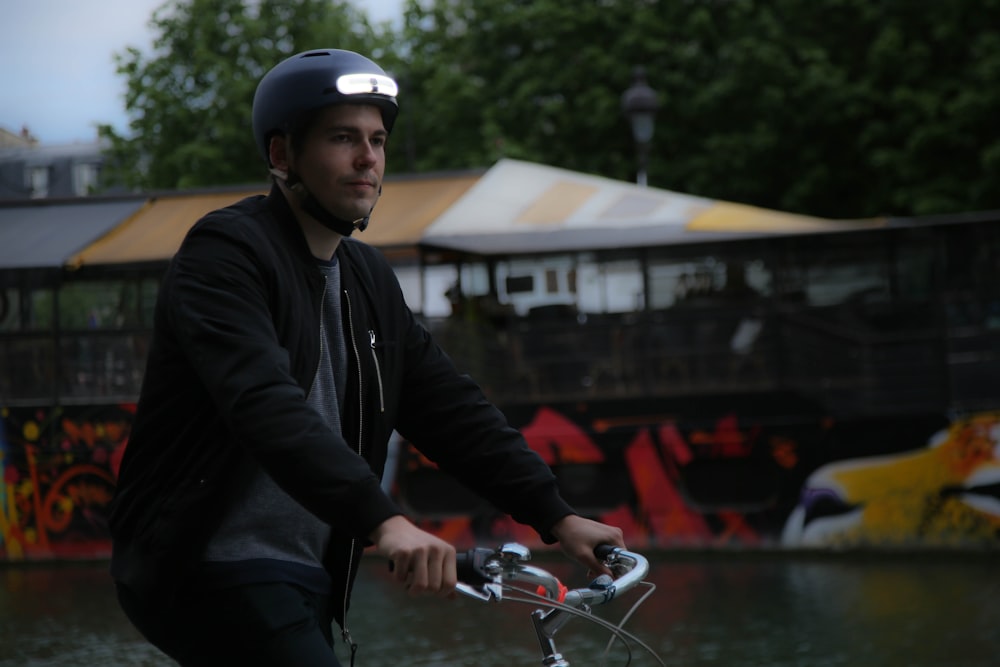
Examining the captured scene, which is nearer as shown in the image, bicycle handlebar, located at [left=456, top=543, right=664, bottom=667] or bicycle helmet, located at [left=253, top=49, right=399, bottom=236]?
bicycle handlebar, located at [left=456, top=543, right=664, bottom=667]

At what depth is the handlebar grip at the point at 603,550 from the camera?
8.98 feet

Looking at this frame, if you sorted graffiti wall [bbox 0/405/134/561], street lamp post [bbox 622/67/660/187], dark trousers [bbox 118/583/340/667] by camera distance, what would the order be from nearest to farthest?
dark trousers [bbox 118/583/340/667] → graffiti wall [bbox 0/405/134/561] → street lamp post [bbox 622/67/660/187]

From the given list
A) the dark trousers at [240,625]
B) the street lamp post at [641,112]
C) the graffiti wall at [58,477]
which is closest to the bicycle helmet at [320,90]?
the dark trousers at [240,625]

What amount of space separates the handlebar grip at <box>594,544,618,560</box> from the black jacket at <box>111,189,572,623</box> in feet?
0.36

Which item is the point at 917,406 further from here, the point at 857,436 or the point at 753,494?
the point at 753,494

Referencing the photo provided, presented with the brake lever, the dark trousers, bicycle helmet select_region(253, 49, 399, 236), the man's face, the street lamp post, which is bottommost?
the dark trousers

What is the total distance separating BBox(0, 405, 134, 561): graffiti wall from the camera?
13.3 metres

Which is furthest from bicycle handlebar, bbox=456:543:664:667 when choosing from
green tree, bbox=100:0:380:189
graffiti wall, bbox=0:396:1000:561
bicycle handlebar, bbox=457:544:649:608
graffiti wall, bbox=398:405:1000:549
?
green tree, bbox=100:0:380:189

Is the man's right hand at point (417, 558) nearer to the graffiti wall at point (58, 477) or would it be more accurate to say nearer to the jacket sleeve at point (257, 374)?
the jacket sleeve at point (257, 374)

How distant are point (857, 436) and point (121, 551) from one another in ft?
32.4

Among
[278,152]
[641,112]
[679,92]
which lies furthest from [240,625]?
[679,92]

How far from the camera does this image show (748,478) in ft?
40.0

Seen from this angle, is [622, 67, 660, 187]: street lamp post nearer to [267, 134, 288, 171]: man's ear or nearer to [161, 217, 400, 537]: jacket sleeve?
[267, 134, 288, 171]: man's ear

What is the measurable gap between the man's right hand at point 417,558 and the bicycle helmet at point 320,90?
0.69 metres
